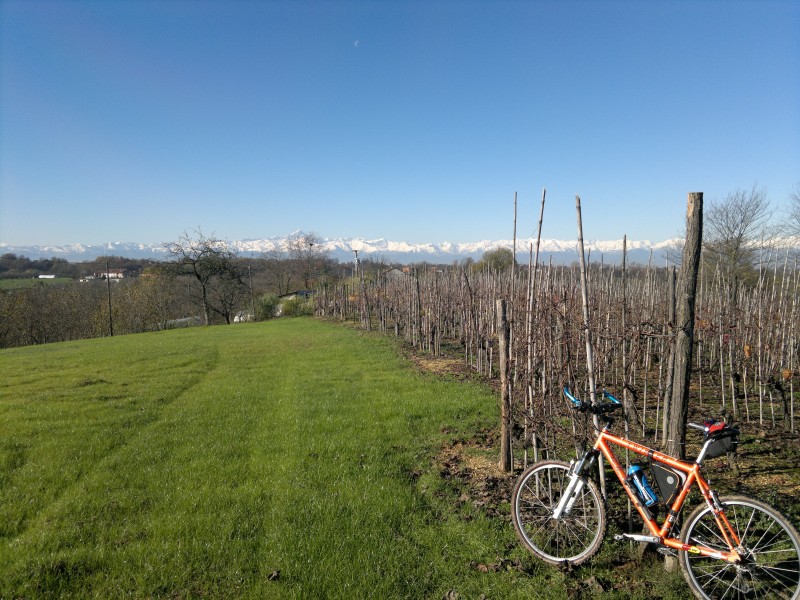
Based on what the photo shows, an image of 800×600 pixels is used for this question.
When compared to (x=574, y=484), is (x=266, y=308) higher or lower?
lower

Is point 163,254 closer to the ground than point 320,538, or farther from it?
farther from it

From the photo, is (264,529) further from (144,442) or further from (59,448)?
(59,448)

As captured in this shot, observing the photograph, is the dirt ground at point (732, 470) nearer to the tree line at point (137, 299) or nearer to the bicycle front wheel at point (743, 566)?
the bicycle front wheel at point (743, 566)

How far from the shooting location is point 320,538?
9.76 feet

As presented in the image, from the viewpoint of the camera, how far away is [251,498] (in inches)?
142

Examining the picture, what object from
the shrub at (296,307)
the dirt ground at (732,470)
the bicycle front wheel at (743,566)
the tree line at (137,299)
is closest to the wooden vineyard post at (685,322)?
the bicycle front wheel at (743,566)

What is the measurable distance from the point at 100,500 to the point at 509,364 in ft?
12.4

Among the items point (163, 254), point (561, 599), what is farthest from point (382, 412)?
point (163, 254)

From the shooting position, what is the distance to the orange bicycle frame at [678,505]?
2037 millimetres

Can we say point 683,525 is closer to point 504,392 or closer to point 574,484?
point 574,484

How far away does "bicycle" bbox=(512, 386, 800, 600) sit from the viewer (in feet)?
6.72

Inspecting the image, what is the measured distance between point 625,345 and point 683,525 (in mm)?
5828

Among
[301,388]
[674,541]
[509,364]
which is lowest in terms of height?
[301,388]

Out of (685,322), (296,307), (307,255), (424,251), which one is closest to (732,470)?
(685,322)
